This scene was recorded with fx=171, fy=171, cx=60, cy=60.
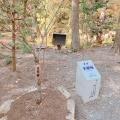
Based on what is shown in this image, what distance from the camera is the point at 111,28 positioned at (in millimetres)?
6898

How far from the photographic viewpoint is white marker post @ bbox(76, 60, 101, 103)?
2.28 meters

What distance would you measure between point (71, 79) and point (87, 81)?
2.55 ft

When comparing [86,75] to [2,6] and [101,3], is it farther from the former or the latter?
[101,3]

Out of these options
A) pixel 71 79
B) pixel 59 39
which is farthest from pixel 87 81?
pixel 59 39

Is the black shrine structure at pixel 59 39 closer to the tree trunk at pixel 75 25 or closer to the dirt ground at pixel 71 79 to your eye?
the tree trunk at pixel 75 25

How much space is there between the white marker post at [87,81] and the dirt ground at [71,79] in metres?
0.10

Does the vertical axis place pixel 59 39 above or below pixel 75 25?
below

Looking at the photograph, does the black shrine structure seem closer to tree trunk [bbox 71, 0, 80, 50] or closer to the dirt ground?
tree trunk [bbox 71, 0, 80, 50]

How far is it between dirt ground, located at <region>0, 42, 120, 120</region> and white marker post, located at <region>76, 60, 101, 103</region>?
98 mm

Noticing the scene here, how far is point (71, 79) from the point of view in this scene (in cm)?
301

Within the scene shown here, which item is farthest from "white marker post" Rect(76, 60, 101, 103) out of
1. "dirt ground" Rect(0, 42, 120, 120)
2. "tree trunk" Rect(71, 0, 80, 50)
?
"tree trunk" Rect(71, 0, 80, 50)

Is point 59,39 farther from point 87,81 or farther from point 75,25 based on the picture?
point 87,81

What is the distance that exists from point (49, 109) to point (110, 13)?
7.84 m

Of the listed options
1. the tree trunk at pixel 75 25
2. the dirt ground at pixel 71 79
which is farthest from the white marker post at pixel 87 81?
the tree trunk at pixel 75 25
